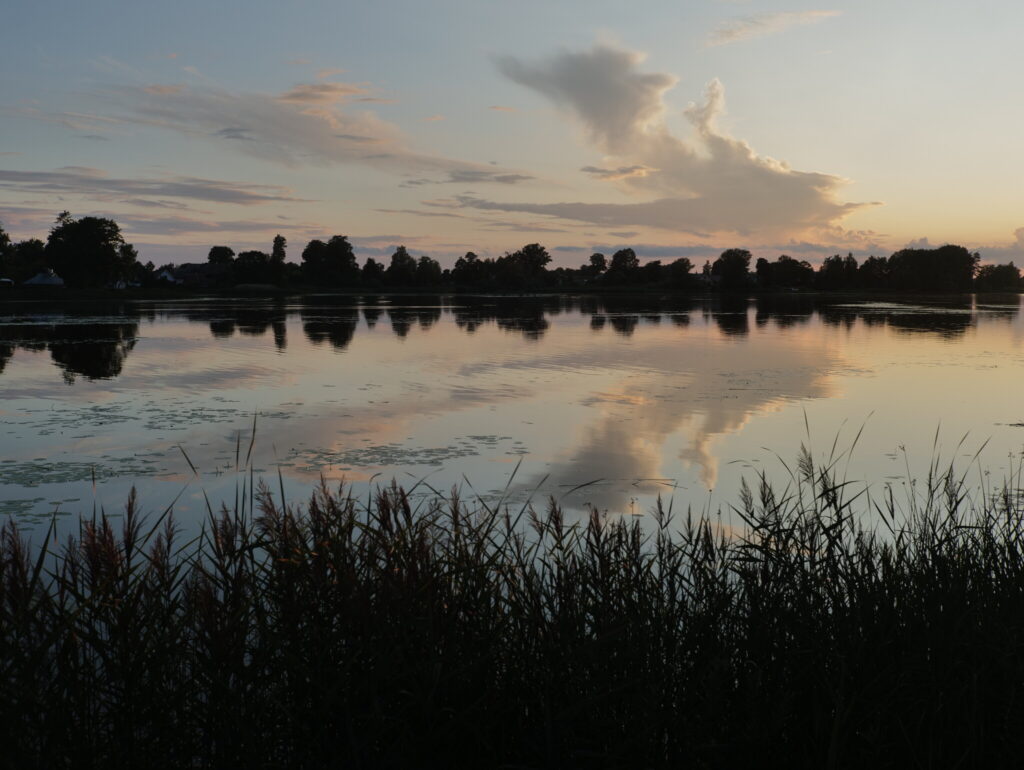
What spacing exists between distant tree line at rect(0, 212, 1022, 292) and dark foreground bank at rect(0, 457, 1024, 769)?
113 metres

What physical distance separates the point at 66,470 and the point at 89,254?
338ft

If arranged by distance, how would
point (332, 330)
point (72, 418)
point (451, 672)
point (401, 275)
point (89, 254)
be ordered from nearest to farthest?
1. point (451, 672)
2. point (72, 418)
3. point (332, 330)
4. point (89, 254)
5. point (401, 275)

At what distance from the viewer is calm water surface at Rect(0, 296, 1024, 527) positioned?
11.5 m

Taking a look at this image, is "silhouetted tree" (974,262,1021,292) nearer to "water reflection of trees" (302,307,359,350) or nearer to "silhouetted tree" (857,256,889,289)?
"silhouetted tree" (857,256,889,289)

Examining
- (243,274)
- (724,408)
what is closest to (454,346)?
(724,408)

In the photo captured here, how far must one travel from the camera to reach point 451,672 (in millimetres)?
3654

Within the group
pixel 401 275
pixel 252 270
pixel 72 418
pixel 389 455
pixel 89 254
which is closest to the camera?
pixel 389 455

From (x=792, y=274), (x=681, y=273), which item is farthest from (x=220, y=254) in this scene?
(x=792, y=274)

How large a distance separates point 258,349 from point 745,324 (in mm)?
27937

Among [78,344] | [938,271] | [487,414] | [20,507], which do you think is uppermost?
[938,271]

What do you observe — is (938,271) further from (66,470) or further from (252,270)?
(66,470)

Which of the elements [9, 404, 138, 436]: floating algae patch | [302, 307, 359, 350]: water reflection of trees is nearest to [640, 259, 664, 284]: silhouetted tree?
[302, 307, 359, 350]: water reflection of trees

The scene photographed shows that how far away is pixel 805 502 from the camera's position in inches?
369

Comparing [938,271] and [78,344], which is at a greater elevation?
[938,271]
